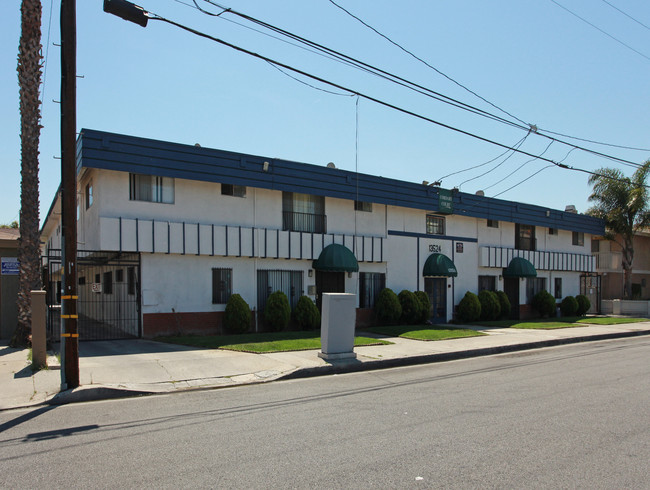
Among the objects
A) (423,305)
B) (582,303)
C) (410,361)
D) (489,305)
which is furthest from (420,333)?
(582,303)

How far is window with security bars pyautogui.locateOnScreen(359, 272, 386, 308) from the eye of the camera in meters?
21.1

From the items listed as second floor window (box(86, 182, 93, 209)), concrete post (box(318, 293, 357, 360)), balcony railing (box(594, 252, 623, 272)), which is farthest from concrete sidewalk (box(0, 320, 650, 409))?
balcony railing (box(594, 252, 623, 272))

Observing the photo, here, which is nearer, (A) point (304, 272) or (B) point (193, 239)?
(B) point (193, 239)

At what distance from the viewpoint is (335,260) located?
61.9 feet

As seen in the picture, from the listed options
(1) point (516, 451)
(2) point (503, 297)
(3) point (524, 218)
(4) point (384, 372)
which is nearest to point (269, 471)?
(1) point (516, 451)

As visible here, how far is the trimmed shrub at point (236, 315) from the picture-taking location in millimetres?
16750

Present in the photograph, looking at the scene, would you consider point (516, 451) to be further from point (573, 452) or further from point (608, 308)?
point (608, 308)

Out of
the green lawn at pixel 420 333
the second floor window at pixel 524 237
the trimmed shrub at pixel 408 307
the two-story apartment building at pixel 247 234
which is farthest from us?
the second floor window at pixel 524 237

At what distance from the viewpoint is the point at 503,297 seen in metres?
26.1

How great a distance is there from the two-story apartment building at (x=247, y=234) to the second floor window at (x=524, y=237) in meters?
2.00

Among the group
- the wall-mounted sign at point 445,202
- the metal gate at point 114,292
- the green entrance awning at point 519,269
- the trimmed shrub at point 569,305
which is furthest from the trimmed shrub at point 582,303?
the metal gate at point 114,292

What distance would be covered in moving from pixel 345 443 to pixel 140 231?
11.4 m

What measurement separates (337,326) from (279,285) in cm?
666

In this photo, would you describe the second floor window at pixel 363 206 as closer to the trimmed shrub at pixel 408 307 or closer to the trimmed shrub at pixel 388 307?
the trimmed shrub at pixel 388 307
